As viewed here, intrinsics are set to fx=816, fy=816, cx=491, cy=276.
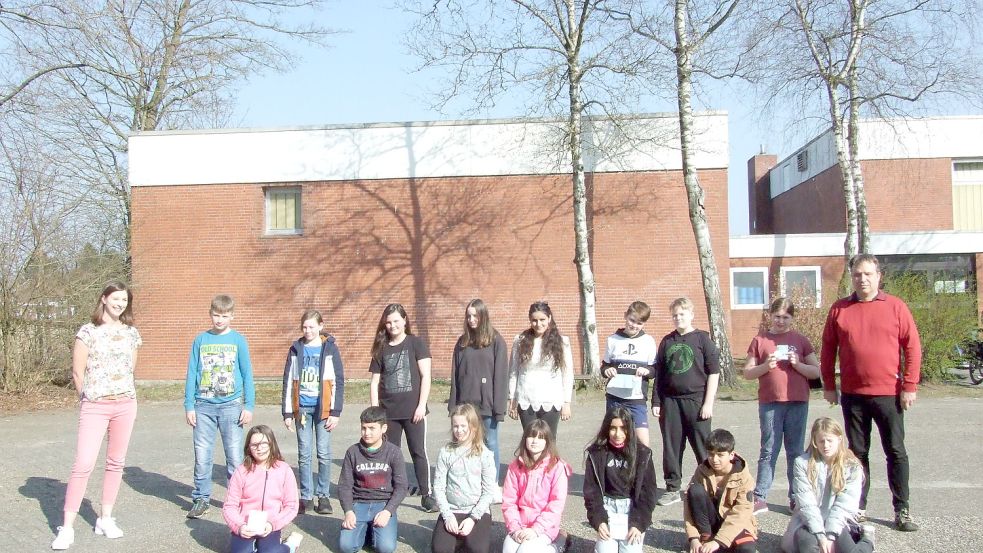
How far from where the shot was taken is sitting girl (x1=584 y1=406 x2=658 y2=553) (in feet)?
17.4

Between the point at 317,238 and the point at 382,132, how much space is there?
9.01ft

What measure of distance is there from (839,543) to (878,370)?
1.30 m

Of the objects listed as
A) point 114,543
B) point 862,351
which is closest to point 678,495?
point 862,351

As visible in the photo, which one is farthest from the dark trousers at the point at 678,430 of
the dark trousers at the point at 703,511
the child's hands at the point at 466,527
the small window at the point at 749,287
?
the small window at the point at 749,287

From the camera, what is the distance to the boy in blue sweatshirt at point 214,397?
6.59 metres

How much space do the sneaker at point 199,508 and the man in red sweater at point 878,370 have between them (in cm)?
491

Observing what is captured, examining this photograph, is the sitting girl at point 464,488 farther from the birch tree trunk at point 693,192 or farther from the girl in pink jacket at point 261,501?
the birch tree trunk at point 693,192

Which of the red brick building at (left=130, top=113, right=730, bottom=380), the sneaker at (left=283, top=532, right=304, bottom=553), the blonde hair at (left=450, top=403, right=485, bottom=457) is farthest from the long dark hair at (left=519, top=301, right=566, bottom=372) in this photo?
the red brick building at (left=130, top=113, right=730, bottom=380)

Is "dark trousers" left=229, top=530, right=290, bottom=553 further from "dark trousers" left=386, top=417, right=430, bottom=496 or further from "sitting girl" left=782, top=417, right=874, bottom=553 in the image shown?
"sitting girl" left=782, top=417, right=874, bottom=553

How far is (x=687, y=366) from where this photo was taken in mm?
6523

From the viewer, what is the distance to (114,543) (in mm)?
5852

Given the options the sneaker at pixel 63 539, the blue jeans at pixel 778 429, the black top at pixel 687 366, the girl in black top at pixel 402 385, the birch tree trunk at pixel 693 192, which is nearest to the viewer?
the sneaker at pixel 63 539

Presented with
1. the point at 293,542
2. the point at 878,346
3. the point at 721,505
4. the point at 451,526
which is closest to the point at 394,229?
the point at 293,542

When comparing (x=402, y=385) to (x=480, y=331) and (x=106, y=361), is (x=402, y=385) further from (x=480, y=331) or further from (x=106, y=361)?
(x=106, y=361)
